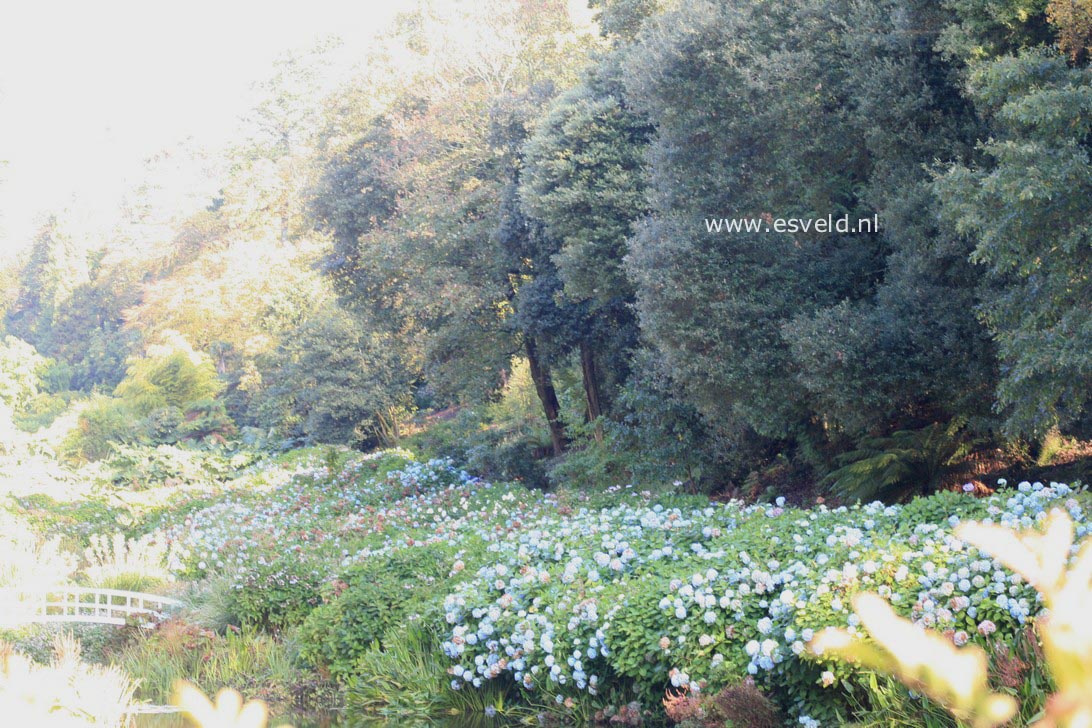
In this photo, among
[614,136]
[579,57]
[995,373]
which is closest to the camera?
[995,373]

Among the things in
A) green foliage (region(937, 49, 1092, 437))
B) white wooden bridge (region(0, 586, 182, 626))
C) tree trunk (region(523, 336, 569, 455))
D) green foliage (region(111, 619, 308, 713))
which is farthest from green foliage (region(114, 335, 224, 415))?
green foliage (region(937, 49, 1092, 437))

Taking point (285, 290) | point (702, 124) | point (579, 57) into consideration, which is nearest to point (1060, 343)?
point (702, 124)

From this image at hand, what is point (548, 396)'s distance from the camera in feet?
56.5

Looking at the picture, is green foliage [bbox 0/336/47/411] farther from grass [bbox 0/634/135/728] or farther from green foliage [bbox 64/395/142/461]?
grass [bbox 0/634/135/728]

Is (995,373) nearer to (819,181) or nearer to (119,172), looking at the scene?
(819,181)

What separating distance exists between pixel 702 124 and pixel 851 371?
3523mm

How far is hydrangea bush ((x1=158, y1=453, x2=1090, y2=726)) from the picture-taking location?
519cm

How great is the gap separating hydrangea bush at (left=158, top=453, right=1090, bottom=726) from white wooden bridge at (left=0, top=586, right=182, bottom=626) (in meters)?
0.98

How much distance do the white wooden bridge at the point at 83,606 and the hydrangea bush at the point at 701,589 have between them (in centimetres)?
98

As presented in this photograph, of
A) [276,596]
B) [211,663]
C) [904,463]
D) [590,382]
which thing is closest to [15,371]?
[590,382]

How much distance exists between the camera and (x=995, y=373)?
30.6ft

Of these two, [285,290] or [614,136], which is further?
[285,290]

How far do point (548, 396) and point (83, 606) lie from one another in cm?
909

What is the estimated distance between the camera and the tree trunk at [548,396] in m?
16.7
